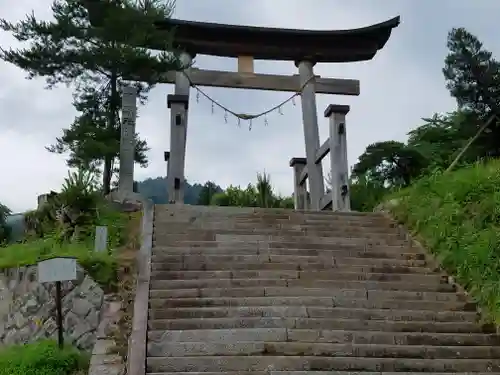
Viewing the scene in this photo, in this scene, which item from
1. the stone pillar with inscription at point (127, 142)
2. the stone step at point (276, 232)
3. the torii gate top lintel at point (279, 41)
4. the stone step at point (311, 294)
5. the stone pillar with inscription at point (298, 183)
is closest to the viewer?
the stone step at point (311, 294)

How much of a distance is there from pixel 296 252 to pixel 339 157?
3.99 meters

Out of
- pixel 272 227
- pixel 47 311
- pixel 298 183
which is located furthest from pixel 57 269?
pixel 298 183

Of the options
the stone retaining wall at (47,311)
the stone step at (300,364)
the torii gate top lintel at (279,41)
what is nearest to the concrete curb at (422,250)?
the stone step at (300,364)

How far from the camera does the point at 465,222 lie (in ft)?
27.0

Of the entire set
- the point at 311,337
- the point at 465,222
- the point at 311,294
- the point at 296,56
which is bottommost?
the point at 311,337

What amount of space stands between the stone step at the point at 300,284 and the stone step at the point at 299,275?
4.7 inches

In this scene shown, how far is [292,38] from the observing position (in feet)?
46.7

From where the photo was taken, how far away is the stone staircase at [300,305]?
5816 mm

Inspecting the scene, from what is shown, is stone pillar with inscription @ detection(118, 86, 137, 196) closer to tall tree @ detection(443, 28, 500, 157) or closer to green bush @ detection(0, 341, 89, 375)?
A: green bush @ detection(0, 341, 89, 375)

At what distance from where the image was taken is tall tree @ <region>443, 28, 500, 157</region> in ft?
38.6

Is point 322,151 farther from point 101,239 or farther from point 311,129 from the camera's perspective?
point 101,239

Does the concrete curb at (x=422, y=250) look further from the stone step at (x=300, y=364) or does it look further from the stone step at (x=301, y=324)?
the stone step at (x=300, y=364)

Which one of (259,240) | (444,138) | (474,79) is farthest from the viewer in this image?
(444,138)

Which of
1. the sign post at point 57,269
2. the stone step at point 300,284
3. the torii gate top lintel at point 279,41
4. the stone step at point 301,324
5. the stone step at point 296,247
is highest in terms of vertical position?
the torii gate top lintel at point 279,41
